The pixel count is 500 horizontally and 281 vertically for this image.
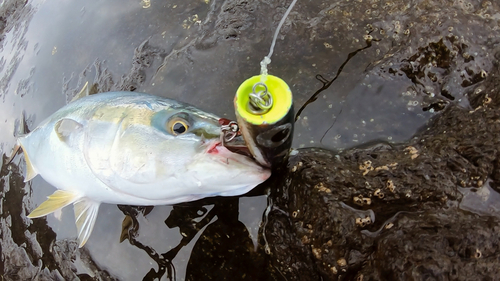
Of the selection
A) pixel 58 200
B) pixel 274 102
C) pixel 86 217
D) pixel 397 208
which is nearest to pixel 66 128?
Result: pixel 58 200

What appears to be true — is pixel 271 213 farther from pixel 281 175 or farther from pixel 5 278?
pixel 5 278

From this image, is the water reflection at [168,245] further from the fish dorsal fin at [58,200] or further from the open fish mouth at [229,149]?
the open fish mouth at [229,149]

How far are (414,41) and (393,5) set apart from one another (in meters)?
0.41

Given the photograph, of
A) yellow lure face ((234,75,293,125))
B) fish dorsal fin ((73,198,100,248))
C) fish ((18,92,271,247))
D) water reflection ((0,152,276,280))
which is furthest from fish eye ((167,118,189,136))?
fish dorsal fin ((73,198,100,248))

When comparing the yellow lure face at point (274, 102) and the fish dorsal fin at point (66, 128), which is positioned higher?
the yellow lure face at point (274, 102)

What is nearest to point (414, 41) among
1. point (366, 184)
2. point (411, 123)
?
point (411, 123)

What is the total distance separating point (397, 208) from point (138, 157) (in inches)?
58.4

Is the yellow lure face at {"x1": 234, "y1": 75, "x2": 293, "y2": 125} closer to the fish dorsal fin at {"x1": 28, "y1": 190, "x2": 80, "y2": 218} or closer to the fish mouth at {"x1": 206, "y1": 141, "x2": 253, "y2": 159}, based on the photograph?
the fish mouth at {"x1": 206, "y1": 141, "x2": 253, "y2": 159}

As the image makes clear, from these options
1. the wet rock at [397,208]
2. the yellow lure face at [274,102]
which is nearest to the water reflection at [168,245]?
the wet rock at [397,208]

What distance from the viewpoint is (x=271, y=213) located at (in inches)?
85.8

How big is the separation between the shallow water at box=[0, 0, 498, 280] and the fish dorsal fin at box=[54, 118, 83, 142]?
0.67m

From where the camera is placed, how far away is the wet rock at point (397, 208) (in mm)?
1574

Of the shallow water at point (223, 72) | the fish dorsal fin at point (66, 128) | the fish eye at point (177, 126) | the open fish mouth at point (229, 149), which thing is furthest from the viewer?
the shallow water at point (223, 72)

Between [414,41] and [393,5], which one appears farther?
[393,5]
